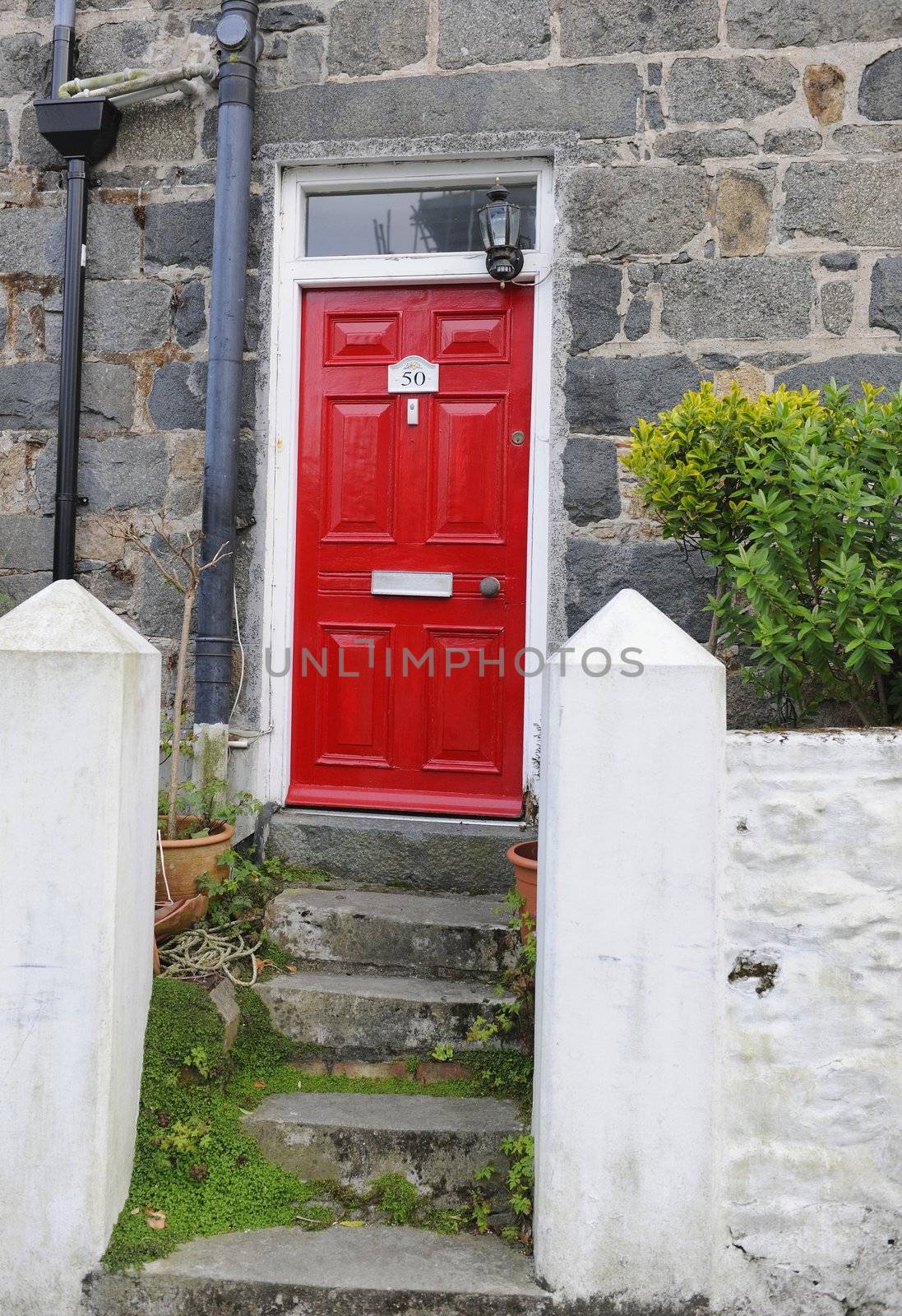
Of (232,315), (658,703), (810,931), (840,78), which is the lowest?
(810,931)

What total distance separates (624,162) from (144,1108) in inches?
145

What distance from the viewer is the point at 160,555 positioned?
4.40 metres

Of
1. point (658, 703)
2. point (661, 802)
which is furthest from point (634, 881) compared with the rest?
point (658, 703)

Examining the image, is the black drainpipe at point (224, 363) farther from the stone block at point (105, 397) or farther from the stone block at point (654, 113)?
the stone block at point (654, 113)

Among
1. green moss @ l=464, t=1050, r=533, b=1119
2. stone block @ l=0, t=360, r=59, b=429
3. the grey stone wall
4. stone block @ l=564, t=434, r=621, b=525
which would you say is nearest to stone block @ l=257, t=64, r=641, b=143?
the grey stone wall

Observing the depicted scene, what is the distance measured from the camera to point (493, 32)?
420 cm

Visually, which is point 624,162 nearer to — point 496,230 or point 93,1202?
point 496,230

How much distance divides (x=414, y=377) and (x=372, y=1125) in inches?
112

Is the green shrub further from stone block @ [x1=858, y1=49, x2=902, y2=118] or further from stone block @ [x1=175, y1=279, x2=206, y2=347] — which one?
stone block @ [x1=175, y1=279, x2=206, y2=347]

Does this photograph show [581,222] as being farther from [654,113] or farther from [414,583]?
[414,583]

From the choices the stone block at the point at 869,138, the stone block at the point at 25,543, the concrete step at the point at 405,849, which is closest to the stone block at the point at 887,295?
the stone block at the point at 869,138

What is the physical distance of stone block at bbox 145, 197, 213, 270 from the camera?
173 inches

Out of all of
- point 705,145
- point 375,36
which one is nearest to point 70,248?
point 375,36

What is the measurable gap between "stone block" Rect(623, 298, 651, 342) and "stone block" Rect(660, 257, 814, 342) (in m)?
0.06
